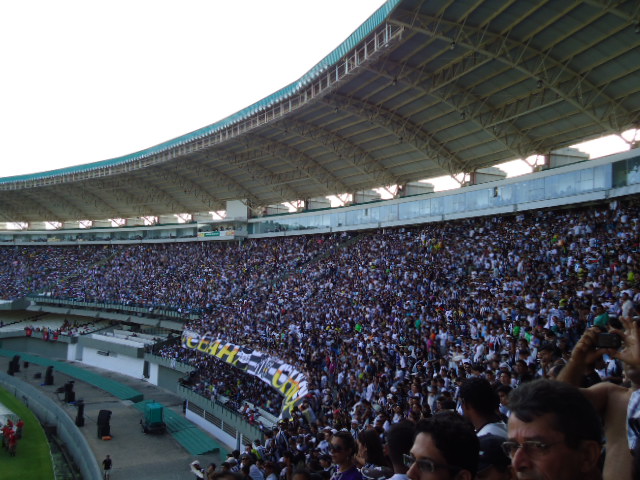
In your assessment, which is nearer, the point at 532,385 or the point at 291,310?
the point at 532,385

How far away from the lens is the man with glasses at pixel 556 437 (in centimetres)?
168

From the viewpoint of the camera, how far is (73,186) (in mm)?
43219

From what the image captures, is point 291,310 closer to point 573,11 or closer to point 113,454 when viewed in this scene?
point 113,454

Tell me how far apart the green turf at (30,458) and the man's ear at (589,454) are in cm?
1967

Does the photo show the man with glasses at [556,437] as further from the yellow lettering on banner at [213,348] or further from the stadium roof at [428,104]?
the yellow lettering on banner at [213,348]

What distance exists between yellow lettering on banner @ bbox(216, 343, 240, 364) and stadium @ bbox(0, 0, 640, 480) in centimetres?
10

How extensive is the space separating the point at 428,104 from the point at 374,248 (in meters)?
8.85

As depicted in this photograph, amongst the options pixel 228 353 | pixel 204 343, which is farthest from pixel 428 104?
pixel 204 343

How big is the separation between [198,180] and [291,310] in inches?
723

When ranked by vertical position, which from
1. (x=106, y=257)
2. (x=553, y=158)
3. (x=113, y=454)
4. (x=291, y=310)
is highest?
(x=553, y=158)

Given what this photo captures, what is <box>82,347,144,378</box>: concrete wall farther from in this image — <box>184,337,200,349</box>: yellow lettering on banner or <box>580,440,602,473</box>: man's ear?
<box>580,440,602,473</box>: man's ear

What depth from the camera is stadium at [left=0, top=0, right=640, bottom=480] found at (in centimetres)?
1343

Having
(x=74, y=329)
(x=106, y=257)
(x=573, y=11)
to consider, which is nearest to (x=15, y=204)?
(x=106, y=257)

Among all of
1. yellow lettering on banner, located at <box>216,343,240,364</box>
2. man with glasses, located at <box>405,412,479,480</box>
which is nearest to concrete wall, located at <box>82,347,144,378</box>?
yellow lettering on banner, located at <box>216,343,240,364</box>
